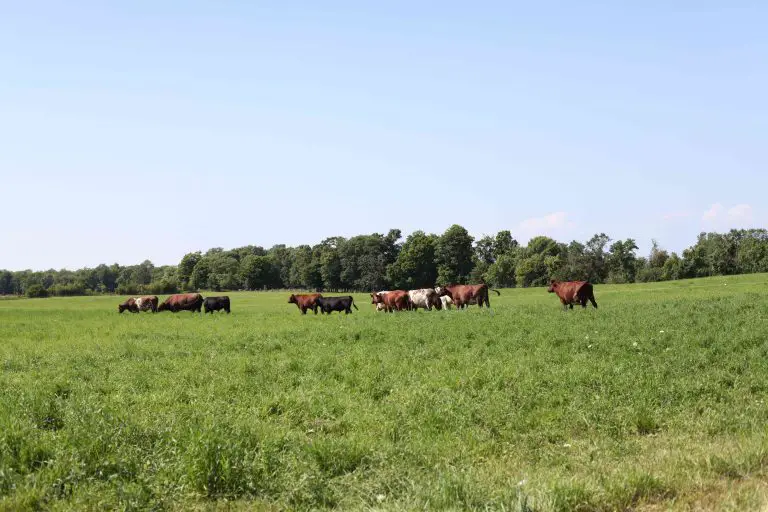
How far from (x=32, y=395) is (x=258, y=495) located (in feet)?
18.0

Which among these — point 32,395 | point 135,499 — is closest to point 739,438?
point 135,499

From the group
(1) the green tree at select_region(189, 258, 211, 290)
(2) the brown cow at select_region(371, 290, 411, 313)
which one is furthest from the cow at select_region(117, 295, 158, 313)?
(1) the green tree at select_region(189, 258, 211, 290)

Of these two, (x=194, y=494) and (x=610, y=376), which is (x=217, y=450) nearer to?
(x=194, y=494)

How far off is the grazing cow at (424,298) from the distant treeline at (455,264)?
74079 millimetres

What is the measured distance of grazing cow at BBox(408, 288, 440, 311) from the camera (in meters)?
41.9

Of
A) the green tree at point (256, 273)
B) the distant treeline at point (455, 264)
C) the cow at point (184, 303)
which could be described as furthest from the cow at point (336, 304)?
the green tree at point (256, 273)

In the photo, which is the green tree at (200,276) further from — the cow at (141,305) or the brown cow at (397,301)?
the brown cow at (397,301)

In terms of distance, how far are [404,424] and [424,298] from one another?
108 feet

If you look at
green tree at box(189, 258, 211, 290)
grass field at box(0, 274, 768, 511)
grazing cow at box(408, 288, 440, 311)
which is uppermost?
green tree at box(189, 258, 211, 290)

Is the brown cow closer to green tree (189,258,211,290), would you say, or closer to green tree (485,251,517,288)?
green tree (485,251,517,288)

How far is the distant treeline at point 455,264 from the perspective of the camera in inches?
4582

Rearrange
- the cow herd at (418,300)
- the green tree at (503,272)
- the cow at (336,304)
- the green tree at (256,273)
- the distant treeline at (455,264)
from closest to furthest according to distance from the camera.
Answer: the cow herd at (418,300), the cow at (336,304), the distant treeline at (455,264), the green tree at (503,272), the green tree at (256,273)

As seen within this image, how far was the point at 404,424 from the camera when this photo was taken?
953 centimetres

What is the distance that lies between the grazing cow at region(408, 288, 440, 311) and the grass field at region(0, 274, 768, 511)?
2395cm
